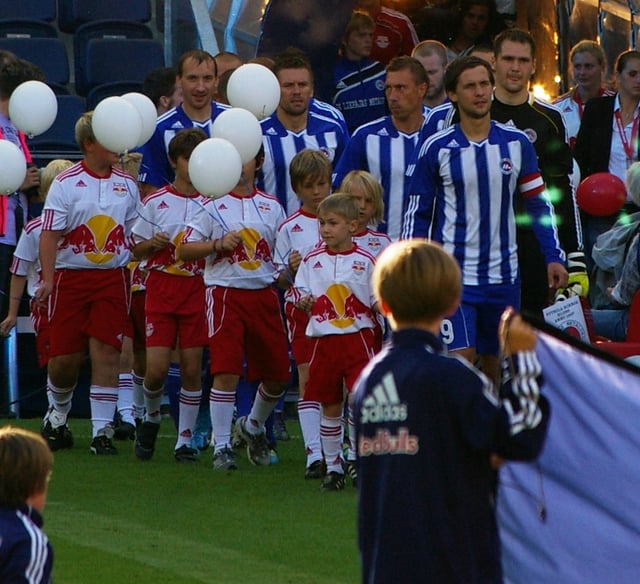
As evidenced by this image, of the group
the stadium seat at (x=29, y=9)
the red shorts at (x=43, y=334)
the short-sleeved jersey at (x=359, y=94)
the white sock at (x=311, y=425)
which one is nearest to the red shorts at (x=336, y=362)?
the white sock at (x=311, y=425)

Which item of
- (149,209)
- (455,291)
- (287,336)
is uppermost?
(455,291)

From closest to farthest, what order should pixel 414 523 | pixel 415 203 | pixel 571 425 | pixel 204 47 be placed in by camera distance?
pixel 414 523
pixel 571 425
pixel 415 203
pixel 204 47

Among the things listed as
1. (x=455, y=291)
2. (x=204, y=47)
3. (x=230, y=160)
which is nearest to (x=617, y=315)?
(x=230, y=160)

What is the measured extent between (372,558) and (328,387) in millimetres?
4757

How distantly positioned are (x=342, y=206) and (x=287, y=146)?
175cm

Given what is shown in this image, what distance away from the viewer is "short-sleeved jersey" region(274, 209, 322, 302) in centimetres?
941

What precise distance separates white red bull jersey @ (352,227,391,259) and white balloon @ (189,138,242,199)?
29.4 inches

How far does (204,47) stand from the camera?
1383cm

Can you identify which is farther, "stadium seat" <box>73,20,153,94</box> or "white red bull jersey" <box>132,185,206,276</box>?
"stadium seat" <box>73,20,153,94</box>

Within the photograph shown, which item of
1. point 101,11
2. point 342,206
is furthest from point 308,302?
point 101,11

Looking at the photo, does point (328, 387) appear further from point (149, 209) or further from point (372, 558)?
point (372, 558)

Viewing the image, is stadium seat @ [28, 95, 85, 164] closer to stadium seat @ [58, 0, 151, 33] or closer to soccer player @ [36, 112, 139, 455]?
stadium seat @ [58, 0, 151, 33]

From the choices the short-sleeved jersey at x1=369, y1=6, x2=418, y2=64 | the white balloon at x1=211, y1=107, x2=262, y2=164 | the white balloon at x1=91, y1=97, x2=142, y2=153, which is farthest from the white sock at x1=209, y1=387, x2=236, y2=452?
the short-sleeved jersey at x1=369, y1=6, x2=418, y2=64

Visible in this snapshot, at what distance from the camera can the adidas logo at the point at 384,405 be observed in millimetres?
4043
